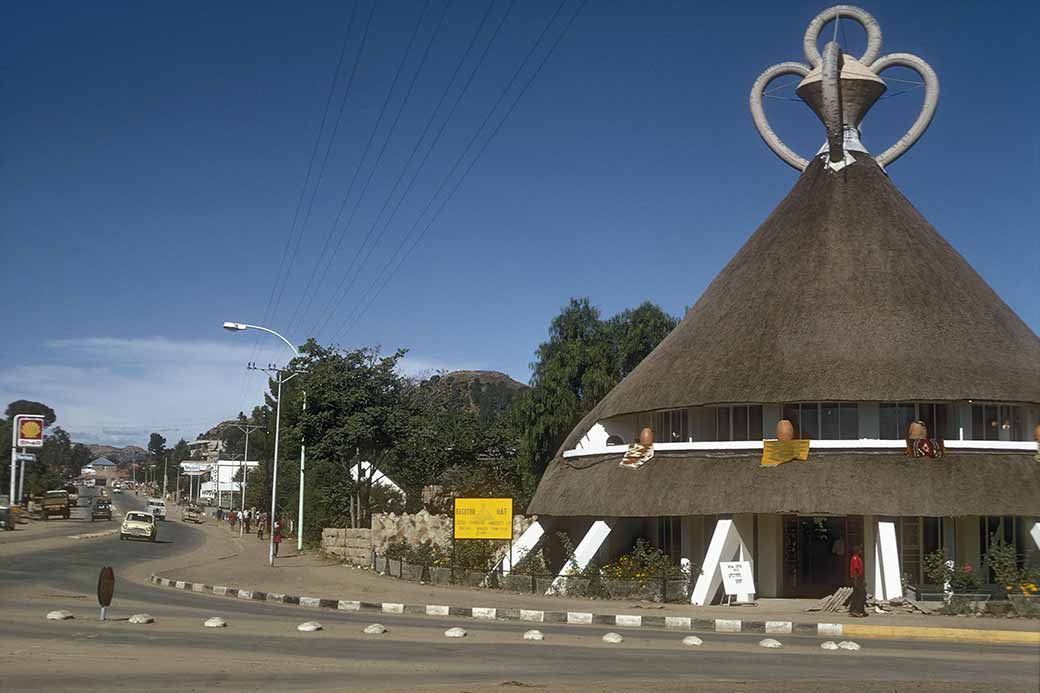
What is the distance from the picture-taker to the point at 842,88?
140ft

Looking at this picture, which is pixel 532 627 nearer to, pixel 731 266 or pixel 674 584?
pixel 674 584

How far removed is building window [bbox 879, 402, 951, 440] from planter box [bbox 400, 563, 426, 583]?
631 inches

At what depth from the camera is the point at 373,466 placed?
56375 mm

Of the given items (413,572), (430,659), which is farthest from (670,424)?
(430,659)

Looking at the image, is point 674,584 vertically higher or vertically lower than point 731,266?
lower

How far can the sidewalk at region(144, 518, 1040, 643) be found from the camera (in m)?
25.8

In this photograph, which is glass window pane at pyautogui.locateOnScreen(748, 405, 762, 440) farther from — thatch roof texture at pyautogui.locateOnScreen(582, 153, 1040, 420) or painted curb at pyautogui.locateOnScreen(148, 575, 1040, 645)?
painted curb at pyautogui.locateOnScreen(148, 575, 1040, 645)

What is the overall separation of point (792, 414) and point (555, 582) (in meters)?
8.73

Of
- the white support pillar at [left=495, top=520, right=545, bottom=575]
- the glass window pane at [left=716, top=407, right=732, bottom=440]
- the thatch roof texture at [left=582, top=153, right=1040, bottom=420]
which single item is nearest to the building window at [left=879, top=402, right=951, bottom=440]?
the thatch roof texture at [left=582, top=153, right=1040, bottom=420]

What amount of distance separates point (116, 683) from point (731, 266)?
30380mm

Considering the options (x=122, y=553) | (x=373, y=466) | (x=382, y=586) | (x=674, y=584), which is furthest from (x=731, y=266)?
(x=122, y=553)

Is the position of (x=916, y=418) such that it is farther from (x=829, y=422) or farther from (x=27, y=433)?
(x=27, y=433)

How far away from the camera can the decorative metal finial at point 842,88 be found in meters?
42.0

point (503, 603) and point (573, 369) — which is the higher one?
point (573, 369)
